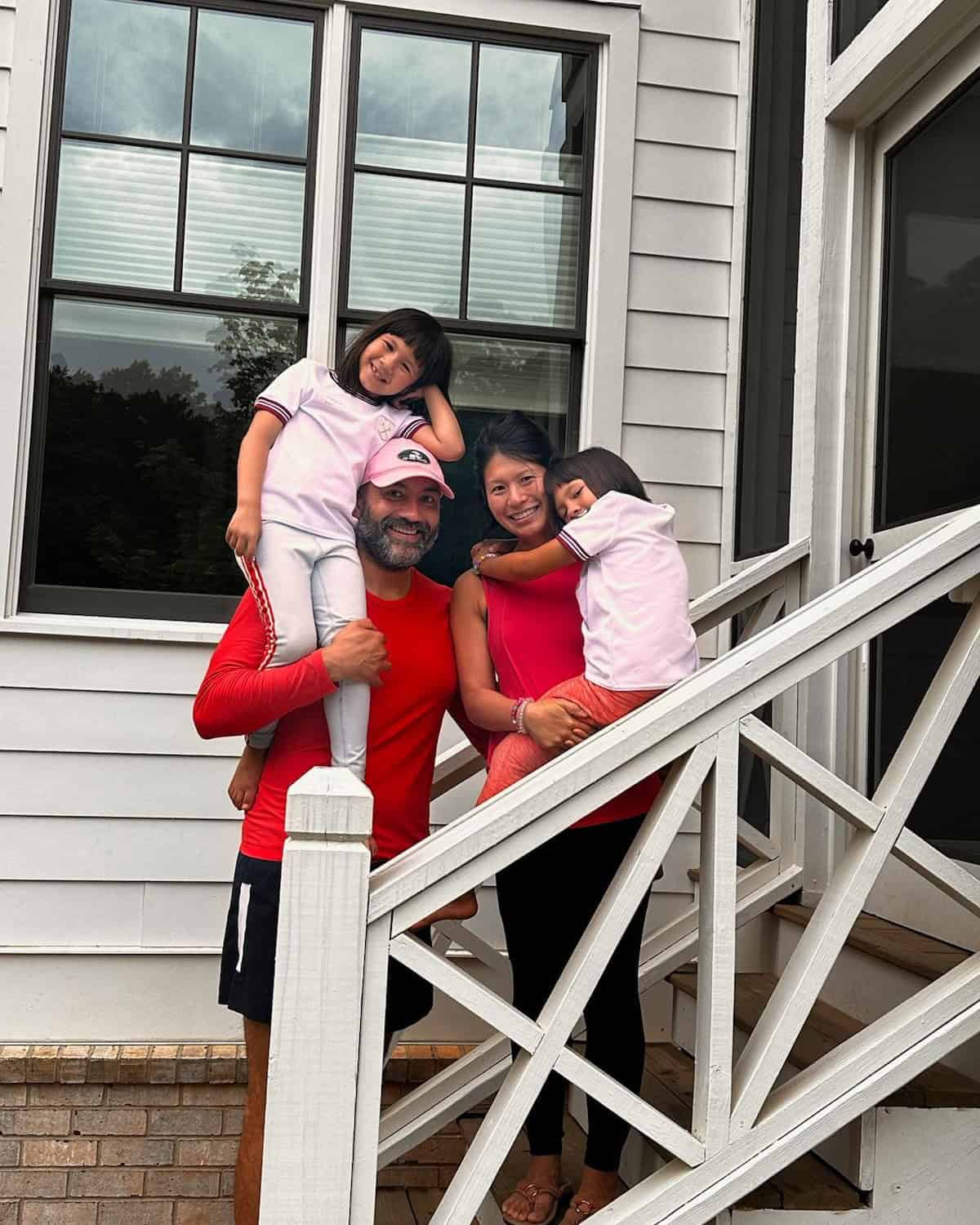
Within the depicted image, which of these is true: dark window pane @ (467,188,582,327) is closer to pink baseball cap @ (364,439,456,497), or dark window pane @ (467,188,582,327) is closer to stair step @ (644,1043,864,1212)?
pink baseball cap @ (364,439,456,497)

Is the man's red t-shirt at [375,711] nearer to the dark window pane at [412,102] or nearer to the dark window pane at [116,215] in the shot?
the dark window pane at [116,215]

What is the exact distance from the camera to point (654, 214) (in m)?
3.71

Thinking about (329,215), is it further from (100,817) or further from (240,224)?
(100,817)

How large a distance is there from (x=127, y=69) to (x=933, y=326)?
7.71 feet

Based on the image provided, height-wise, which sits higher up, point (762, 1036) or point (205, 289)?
point (205, 289)

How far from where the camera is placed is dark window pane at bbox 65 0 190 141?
3.51 m

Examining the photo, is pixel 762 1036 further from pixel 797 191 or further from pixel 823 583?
pixel 797 191

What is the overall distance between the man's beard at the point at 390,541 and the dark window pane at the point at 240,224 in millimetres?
1528

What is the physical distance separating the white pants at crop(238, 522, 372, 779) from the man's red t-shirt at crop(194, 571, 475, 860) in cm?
4

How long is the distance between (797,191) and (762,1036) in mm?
2446

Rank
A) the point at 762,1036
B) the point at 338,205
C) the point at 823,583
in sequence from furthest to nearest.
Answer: the point at 338,205 → the point at 823,583 → the point at 762,1036

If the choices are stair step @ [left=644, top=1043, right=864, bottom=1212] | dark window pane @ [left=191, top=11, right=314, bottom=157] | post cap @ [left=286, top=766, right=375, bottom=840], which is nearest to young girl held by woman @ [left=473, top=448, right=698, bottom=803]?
post cap @ [left=286, top=766, right=375, bottom=840]

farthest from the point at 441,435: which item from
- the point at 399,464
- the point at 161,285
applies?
the point at 161,285

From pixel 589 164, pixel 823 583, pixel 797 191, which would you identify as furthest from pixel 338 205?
pixel 823 583
